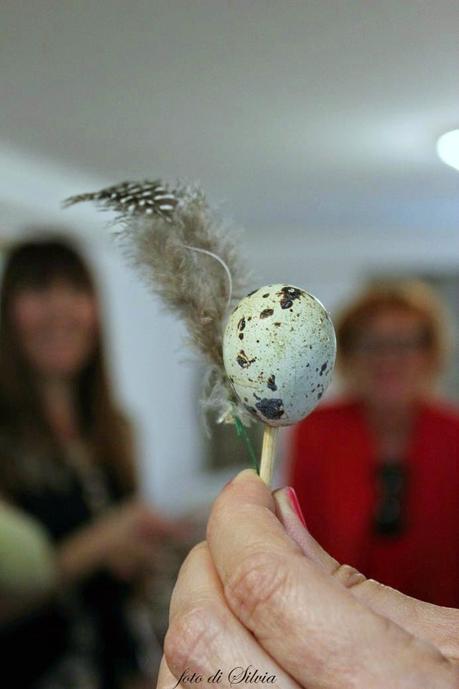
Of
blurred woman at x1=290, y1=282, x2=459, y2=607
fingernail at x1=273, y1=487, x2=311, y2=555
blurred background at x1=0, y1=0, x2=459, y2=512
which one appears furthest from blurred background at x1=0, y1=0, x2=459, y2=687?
blurred woman at x1=290, y1=282, x2=459, y2=607

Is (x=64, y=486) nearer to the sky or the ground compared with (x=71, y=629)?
nearer to the sky

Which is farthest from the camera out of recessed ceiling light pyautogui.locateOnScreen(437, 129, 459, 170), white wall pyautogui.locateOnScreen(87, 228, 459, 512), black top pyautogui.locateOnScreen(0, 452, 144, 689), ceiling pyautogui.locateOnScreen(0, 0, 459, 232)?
white wall pyautogui.locateOnScreen(87, 228, 459, 512)

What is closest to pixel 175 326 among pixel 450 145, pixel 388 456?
pixel 388 456

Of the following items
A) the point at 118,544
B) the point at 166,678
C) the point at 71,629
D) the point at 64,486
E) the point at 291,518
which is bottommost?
the point at 71,629

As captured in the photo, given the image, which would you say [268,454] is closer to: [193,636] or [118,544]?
[193,636]

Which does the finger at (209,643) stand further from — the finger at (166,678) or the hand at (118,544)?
the hand at (118,544)

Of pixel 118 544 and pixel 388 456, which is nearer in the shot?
pixel 118 544

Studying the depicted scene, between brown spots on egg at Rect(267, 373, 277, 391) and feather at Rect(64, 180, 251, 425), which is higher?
feather at Rect(64, 180, 251, 425)

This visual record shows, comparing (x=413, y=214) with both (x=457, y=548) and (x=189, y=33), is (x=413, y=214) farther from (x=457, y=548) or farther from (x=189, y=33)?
(x=189, y=33)

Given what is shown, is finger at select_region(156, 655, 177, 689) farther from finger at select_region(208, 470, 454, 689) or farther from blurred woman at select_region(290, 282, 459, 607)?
blurred woman at select_region(290, 282, 459, 607)
